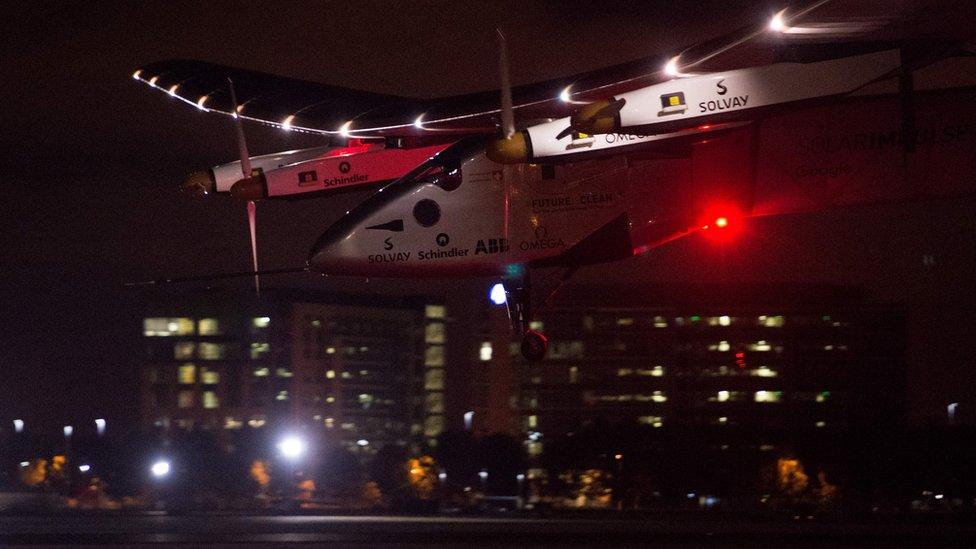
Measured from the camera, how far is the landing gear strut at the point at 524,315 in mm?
21172

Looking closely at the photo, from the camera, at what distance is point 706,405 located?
159 meters

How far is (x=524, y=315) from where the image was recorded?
2122 centimetres

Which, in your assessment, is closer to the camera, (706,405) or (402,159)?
(402,159)

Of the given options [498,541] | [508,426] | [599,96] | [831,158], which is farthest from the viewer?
[508,426]

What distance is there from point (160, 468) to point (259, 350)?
164 ft

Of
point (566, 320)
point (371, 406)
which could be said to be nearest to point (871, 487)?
point (566, 320)

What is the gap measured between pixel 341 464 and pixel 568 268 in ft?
388

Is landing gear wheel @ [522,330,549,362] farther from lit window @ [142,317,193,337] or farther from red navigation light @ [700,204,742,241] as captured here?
lit window @ [142,317,193,337]

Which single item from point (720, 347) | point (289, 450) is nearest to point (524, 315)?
point (289, 450)

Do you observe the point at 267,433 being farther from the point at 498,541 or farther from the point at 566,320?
the point at 498,541

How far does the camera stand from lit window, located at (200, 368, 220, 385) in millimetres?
167000

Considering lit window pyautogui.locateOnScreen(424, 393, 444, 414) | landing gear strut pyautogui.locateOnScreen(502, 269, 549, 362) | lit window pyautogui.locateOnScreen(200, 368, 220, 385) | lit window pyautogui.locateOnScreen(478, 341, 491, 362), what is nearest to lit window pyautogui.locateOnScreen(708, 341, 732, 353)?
lit window pyautogui.locateOnScreen(478, 341, 491, 362)

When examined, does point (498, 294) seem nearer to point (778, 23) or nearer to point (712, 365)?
point (778, 23)

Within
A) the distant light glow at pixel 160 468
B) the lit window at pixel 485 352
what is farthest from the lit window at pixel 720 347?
the distant light glow at pixel 160 468
